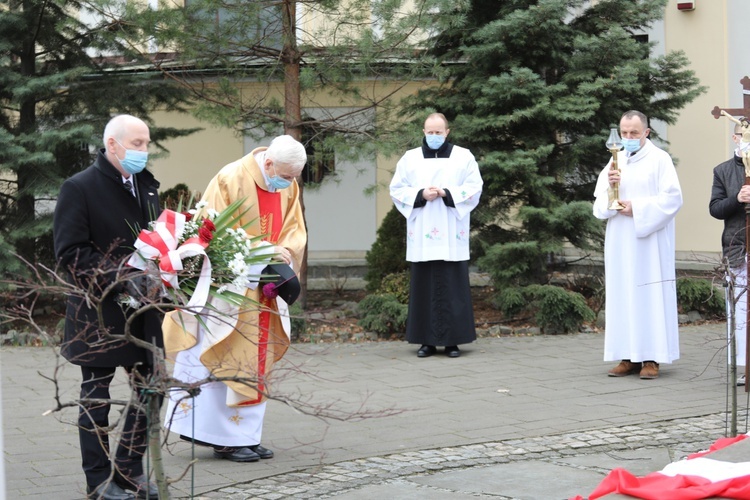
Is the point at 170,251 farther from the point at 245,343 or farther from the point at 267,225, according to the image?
the point at 267,225

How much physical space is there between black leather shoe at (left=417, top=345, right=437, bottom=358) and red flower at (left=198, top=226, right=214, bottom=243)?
217 inches

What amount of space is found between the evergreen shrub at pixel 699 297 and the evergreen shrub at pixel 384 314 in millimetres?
3379

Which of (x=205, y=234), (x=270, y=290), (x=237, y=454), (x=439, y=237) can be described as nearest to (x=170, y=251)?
(x=205, y=234)

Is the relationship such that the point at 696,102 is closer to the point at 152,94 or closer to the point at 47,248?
the point at 152,94

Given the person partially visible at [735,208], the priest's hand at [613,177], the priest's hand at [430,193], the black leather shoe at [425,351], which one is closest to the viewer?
the person partially visible at [735,208]

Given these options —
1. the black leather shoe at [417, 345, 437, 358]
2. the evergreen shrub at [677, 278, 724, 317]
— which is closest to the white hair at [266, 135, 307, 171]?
the black leather shoe at [417, 345, 437, 358]

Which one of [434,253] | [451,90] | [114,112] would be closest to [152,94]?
[114,112]

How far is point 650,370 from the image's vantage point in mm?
9156

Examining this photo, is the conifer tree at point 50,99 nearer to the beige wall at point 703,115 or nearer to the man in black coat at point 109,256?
the man in black coat at point 109,256

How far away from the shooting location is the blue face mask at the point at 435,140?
10.5m

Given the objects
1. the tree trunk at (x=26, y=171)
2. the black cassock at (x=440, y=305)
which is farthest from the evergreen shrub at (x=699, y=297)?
the tree trunk at (x=26, y=171)

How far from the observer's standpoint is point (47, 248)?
44.0ft

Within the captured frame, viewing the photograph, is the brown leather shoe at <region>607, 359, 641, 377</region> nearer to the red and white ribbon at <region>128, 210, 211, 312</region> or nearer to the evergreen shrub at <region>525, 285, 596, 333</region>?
the evergreen shrub at <region>525, 285, 596, 333</region>

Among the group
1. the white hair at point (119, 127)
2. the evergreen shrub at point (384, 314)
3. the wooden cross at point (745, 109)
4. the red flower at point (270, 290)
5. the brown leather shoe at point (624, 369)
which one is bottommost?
the brown leather shoe at point (624, 369)
